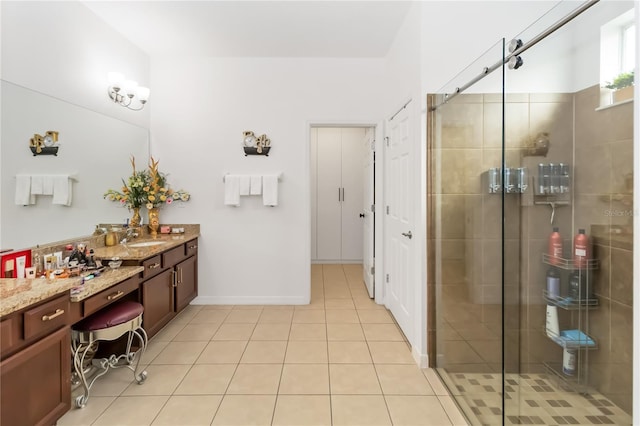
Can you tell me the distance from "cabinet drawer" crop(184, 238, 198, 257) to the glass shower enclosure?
2585 millimetres

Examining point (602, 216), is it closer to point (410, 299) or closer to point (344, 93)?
point (410, 299)

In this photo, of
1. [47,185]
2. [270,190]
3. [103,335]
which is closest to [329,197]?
[270,190]

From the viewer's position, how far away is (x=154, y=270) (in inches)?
105

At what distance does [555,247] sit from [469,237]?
46 centimetres

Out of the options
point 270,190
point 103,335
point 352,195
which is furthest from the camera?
point 352,195

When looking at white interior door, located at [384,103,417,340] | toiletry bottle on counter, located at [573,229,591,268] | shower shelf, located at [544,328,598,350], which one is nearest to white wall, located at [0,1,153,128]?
white interior door, located at [384,103,417,340]

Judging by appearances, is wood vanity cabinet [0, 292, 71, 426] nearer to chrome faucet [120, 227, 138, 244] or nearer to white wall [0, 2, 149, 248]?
white wall [0, 2, 149, 248]

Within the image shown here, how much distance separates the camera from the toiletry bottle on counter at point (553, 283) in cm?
169

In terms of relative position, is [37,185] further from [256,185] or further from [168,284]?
[256,185]

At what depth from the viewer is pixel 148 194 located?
3.38m

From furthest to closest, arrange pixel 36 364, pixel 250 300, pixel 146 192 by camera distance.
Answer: pixel 250 300 < pixel 146 192 < pixel 36 364

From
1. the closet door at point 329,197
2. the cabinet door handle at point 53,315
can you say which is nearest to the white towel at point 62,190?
the cabinet door handle at point 53,315

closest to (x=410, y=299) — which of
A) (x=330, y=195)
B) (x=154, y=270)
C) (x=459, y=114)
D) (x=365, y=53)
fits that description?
(x=459, y=114)

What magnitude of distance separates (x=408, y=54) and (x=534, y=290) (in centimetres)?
202
